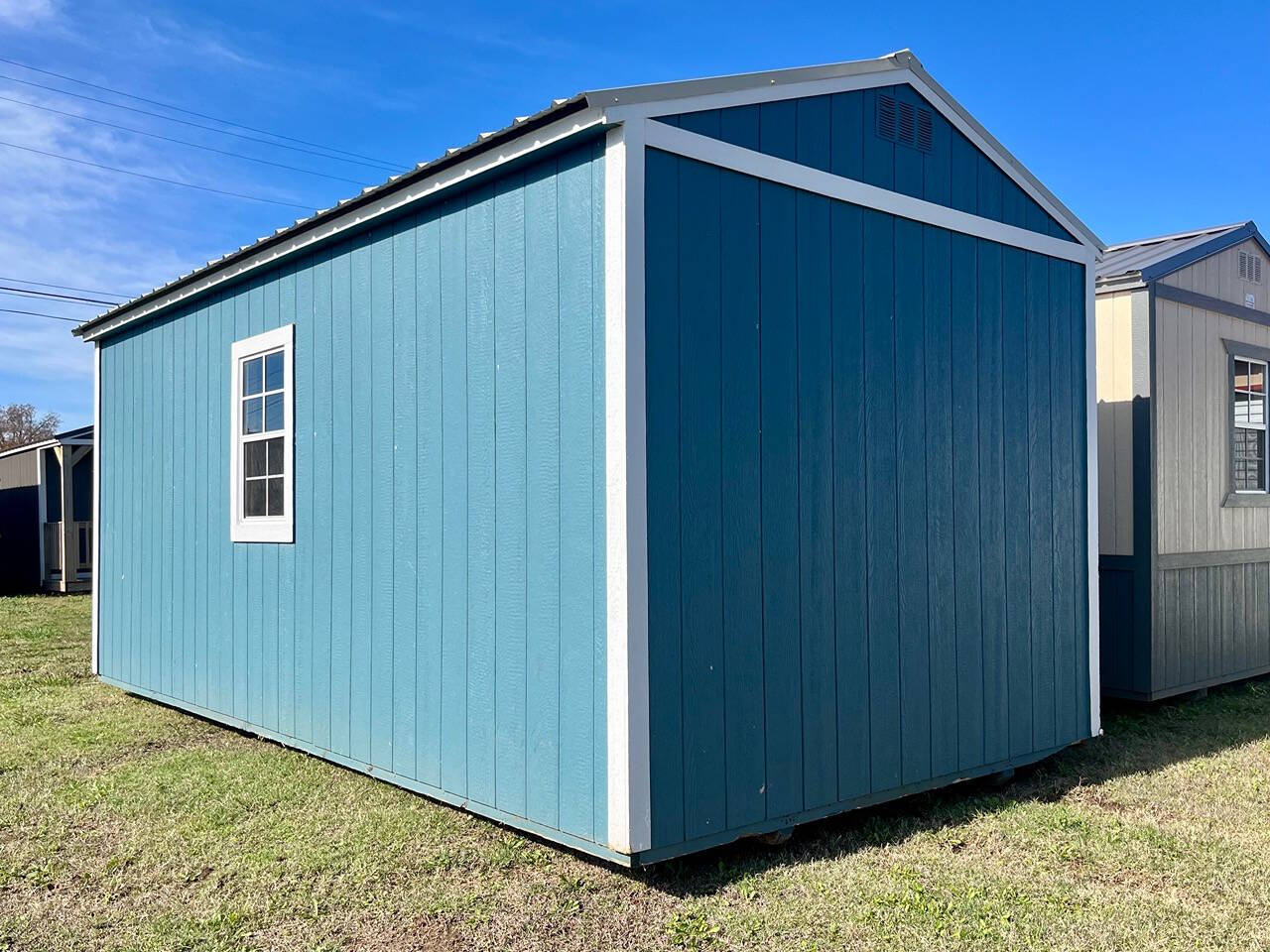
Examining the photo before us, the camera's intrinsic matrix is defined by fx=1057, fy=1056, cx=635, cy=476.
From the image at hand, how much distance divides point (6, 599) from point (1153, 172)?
1626 centimetres

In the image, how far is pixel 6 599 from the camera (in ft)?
50.1

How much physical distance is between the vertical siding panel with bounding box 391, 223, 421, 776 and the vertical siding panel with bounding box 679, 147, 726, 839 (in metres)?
1.51

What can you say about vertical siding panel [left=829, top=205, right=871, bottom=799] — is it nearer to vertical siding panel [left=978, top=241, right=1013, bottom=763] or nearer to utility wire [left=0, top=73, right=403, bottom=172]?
vertical siding panel [left=978, top=241, right=1013, bottom=763]

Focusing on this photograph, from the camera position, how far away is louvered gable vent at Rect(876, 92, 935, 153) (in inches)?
193

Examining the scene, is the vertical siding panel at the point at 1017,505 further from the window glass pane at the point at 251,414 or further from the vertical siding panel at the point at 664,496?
the window glass pane at the point at 251,414

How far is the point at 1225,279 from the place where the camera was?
797cm

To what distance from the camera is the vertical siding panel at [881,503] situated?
4711 millimetres

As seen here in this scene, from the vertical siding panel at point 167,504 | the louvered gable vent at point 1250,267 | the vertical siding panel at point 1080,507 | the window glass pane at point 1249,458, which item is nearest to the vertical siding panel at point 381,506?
the vertical siding panel at point 167,504

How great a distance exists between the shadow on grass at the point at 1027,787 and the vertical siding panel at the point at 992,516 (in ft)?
1.13

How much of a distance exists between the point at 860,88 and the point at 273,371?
11.8 ft

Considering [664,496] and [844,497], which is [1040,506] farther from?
[664,496]

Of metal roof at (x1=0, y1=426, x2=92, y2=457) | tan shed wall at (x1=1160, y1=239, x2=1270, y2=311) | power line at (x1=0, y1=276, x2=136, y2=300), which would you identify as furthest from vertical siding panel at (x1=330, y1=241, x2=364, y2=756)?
power line at (x1=0, y1=276, x2=136, y2=300)

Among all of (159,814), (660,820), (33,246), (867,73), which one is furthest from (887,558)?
(33,246)

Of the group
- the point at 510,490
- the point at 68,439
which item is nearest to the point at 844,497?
the point at 510,490
